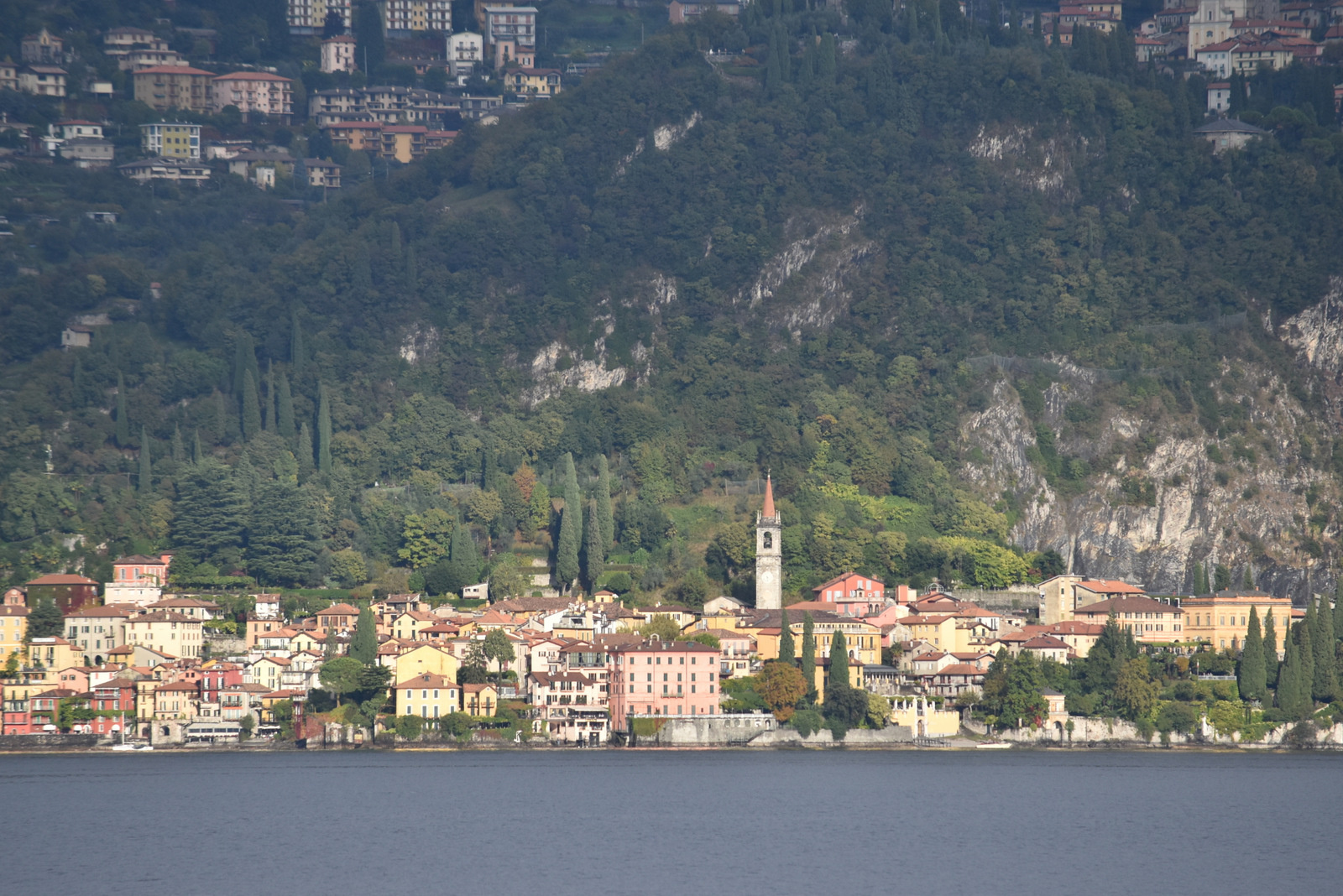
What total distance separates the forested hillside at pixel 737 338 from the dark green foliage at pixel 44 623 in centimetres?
789

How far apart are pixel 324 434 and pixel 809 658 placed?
4214 cm

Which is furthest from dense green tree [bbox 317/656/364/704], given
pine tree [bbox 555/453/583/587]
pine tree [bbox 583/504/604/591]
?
pine tree [bbox 555/453/583/587]

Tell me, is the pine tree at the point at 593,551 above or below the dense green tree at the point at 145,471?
below

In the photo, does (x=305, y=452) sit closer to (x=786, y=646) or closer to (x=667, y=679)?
(x=667, y=679)

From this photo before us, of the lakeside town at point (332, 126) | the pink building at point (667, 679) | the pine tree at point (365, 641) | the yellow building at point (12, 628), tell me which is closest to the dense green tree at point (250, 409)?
the yellow building at point (12, 628)

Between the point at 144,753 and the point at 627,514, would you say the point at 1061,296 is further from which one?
the point at 144,753

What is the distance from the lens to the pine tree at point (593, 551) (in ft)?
413

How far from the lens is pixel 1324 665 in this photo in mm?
109688

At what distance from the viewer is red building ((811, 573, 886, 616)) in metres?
121

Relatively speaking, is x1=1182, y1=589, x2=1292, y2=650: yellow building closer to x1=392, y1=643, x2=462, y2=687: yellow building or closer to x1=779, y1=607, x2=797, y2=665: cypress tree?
x1=779, y1=607, x2=797, y2=665: cypress tree

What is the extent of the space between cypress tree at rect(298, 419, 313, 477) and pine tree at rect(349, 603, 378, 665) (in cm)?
2779

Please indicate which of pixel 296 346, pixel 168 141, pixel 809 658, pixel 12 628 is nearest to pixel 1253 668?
pixel 809 658

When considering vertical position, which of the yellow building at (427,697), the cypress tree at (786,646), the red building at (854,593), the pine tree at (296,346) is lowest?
the yellow building at (427,697)

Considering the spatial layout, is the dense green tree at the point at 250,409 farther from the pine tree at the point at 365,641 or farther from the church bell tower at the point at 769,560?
the pine tree at the point at 365,641
